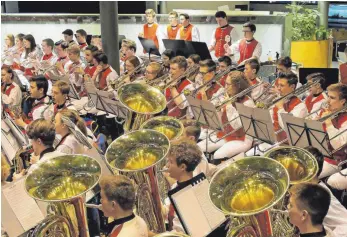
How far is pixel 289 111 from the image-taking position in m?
5.79

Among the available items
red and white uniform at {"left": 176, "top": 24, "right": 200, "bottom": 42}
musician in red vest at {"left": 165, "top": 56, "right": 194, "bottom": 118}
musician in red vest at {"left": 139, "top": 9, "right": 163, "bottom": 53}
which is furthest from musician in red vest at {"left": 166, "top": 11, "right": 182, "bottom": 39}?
musician in red vest at {"left": 165, "top": 56, "right": 194, "bottom": 118}

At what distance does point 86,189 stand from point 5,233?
1.78 feet

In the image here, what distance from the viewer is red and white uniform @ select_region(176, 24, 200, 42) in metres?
9.38

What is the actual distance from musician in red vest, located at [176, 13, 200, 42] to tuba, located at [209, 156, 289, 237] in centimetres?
638

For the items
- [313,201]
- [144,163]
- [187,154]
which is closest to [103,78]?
[144,163]

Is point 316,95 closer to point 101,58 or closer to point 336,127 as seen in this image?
point 336,127

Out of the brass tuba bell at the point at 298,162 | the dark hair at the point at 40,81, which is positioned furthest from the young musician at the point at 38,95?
the brass tuba bell at the point at 298,162

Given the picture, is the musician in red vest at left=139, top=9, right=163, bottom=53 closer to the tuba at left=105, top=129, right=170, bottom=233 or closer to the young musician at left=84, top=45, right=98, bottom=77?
the young musician at left=84, top=45, right=98, bottom=77

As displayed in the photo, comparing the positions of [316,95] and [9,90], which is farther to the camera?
[9,90]

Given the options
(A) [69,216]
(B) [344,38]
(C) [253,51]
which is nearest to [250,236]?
(A) [69,216]

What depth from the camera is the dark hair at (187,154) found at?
11.8 feet

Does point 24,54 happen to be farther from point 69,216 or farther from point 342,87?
point 69,216

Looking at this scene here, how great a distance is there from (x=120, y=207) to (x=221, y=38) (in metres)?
6.27

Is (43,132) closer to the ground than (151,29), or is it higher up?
closer to the ground
